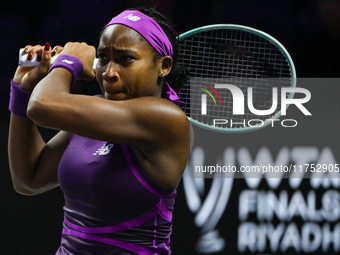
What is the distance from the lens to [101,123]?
36.7 inches

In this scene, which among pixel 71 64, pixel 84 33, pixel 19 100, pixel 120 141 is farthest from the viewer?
pixel 84 33

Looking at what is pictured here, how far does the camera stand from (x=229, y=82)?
A: 2320 mm

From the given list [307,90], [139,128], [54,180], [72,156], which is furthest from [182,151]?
[307,90]

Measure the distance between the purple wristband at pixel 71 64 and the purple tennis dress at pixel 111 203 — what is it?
195 mm

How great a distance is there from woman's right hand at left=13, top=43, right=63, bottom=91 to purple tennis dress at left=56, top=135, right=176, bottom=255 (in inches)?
9.8

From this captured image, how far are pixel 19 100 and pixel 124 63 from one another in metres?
0.36

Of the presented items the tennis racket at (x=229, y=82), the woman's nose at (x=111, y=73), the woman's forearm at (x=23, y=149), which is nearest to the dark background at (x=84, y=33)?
the tennis racket at (x=229, y=82)

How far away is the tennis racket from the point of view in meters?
2.29

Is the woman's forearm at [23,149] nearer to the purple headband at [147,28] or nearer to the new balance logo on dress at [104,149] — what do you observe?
the new balance logo on dress at [104,149]

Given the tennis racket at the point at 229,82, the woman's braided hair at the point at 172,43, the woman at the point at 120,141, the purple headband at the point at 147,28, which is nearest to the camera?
the woman at the point at 120,141

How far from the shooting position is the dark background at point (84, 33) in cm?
242

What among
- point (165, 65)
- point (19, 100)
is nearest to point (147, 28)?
point (165, 65)

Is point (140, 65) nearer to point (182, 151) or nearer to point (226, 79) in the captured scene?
point (182, 151)

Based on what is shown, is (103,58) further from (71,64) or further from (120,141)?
(120,141)
